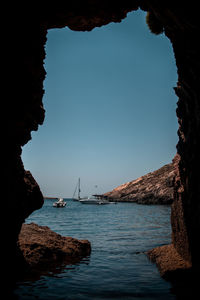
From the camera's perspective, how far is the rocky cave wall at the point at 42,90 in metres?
5.59

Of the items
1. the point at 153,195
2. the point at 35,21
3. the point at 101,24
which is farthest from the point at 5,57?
the point at 153,195

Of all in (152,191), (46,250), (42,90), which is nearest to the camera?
(42,90)

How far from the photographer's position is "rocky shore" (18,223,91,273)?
329 inches

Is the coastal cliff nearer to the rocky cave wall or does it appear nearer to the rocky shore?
the rocky shore

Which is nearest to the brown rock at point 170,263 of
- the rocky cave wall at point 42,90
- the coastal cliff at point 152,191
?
the rocky cave wall at point 42,90

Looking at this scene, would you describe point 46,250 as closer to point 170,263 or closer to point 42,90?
point 170,263

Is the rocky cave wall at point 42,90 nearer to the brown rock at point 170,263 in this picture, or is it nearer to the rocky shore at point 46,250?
the brown rock at point 170,263

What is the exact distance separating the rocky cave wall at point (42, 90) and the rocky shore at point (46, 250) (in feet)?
4.38

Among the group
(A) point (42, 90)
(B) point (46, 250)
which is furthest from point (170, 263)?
(A) point (42, 90)

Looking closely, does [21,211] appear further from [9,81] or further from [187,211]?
[187,211]

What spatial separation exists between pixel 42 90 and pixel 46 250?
22.1 ft

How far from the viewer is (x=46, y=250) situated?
29.6 ft

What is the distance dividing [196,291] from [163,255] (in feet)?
10.4

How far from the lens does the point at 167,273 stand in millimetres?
7320
